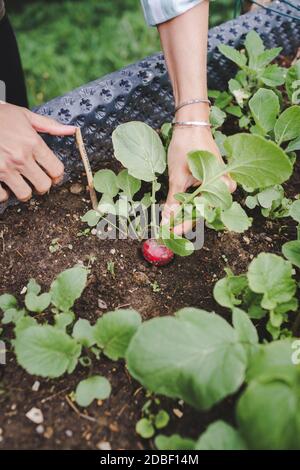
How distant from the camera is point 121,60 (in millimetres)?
1910

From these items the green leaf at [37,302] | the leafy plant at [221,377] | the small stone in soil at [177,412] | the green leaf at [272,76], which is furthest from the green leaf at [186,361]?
the green leaf at [272,76]

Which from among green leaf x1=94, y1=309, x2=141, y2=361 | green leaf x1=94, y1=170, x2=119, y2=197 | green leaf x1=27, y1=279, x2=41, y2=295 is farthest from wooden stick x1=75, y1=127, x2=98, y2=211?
green leaf x1=94, y1=309, x2=141, y2=361

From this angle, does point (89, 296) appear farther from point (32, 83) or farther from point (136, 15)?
point (136, 15)

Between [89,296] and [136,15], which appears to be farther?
[136,15]

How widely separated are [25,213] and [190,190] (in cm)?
38

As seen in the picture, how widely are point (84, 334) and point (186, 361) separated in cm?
21

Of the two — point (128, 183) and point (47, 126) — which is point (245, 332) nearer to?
point (128, 183)

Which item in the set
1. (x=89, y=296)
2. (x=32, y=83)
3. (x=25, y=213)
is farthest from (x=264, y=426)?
(x=32, y=83)

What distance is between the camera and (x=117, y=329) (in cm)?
76

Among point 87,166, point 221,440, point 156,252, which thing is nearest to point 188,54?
point 87,166

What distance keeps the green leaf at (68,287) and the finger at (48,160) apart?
0.26 meters

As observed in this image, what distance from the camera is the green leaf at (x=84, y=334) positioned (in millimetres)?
792

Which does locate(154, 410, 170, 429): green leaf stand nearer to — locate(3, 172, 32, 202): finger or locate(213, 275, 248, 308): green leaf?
locate(213, 275, 248, 308): green leaf

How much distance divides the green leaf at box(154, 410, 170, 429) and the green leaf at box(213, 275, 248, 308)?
217 mm
